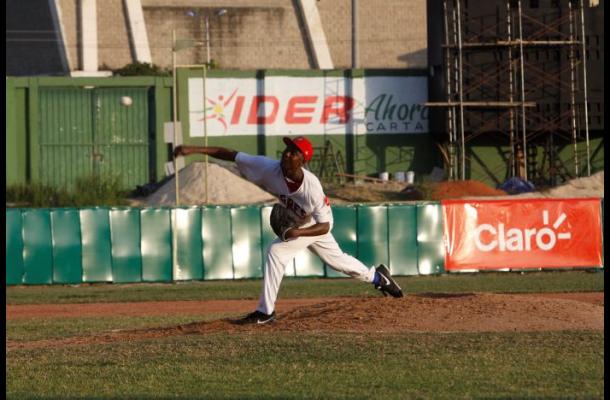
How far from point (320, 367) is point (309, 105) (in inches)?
1409

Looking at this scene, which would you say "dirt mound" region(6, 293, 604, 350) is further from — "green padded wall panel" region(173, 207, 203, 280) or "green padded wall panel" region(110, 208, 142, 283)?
"green padded wall panel" region(173, 207, 203, 280)

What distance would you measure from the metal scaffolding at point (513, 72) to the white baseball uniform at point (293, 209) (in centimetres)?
3056

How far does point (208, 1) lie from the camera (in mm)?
58562

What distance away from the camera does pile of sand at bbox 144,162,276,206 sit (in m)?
39.5

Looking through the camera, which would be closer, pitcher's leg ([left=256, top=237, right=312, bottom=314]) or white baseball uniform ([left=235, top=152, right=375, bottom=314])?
white baseball uniform ([left=235, top=152, right=375, bottom=314])

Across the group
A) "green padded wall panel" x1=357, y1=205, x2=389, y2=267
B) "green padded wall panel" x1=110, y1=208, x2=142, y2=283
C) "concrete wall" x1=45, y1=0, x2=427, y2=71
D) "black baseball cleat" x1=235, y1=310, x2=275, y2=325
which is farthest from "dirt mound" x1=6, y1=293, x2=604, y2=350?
"concrete wall" x1=45, y1=0, x2=427, y2=71

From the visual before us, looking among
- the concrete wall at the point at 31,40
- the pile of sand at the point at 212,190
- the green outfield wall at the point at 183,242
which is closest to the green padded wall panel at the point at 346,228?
the green outfield wall at the point at 183,242

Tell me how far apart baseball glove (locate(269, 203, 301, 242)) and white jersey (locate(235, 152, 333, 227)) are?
0.06m

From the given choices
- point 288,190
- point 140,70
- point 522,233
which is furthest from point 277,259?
point 140,70

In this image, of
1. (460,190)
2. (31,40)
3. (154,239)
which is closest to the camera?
(154,239)

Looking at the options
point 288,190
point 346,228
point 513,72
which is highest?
point 513,72

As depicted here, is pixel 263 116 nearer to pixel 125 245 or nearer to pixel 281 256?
pixel 125 245

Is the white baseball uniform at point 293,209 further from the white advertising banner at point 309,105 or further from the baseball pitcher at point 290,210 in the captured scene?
the white advertising banner at point 309,105

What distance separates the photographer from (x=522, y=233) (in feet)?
88.3
